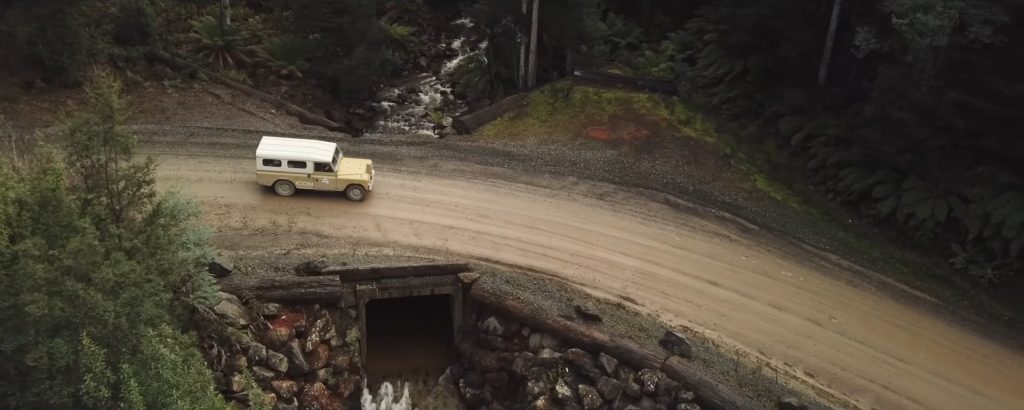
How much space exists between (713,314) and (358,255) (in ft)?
38.9

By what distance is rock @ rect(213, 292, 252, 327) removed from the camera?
20.7 metres

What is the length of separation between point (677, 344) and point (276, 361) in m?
12.0

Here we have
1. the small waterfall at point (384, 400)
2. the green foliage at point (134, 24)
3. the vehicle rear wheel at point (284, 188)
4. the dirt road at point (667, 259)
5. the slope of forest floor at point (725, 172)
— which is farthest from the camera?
the green foliage at point (134, 24)

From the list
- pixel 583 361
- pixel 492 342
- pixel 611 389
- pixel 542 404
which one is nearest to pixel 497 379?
pixel 492 342

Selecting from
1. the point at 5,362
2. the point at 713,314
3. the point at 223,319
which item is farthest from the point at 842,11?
the point at 5,362

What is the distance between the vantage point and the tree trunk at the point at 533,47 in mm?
35812

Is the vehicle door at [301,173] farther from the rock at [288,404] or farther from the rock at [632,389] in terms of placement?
the rock at [632,389]

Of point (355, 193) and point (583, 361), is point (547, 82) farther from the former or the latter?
point (583, 361)

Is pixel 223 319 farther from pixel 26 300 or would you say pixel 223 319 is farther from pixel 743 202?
pixel 743 202

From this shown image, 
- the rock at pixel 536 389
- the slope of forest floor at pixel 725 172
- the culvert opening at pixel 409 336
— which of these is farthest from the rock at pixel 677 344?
the slope of forest floor at pixel 725 172

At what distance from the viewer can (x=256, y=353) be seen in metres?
21.0

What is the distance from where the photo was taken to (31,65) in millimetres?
31547

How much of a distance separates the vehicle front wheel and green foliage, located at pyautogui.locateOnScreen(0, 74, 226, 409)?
941 cm

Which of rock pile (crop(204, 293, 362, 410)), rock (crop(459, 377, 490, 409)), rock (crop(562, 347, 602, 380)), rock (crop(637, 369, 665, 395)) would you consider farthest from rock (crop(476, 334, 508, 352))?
rock (crop(637, 369, 665, 395))
